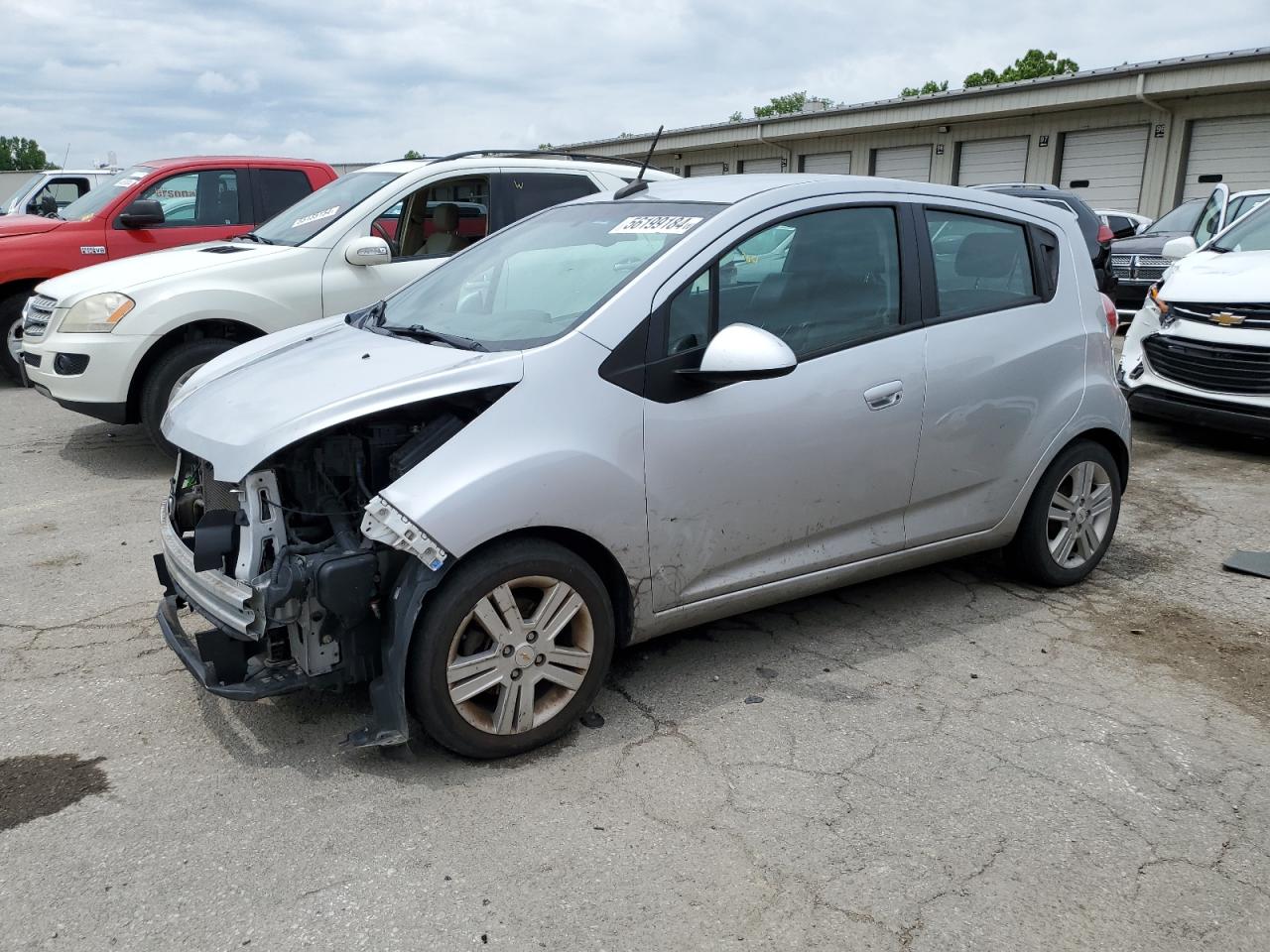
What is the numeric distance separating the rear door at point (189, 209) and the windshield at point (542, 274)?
5.41 metres

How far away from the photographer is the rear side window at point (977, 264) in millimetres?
4102

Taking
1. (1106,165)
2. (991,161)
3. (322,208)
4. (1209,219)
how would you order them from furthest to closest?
1. (991,161)
2. (1106,165)
3. (1209,219)
4. (322,208)

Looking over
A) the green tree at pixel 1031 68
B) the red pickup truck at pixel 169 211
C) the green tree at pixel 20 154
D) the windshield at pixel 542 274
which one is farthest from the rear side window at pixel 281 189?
the green tree at pixel 20 154

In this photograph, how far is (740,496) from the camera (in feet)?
11.5

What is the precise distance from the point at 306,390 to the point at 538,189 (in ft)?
14.7

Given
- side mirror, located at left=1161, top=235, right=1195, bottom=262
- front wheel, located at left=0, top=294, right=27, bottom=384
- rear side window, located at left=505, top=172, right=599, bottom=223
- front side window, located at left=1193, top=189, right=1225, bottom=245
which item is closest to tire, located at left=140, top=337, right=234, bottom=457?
rear side window, located at left=505, top=172, right=599, bottom=223

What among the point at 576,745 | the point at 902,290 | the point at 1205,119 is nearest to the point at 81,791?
the point at 576,745

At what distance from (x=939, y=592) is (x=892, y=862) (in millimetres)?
2138

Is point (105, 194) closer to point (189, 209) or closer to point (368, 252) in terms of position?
point (189, 209)

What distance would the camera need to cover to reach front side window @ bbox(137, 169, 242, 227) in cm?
887

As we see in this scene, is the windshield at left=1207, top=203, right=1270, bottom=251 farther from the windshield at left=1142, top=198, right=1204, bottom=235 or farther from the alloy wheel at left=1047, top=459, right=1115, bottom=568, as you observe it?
the windshield at left=1142, top=198, right=1204, bottom=235

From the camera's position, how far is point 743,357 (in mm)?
3248

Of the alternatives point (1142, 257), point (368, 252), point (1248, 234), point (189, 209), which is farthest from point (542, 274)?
point (1142, 257)

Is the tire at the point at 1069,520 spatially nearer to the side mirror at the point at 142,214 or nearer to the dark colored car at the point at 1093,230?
the side mirror at the point at 142,214
